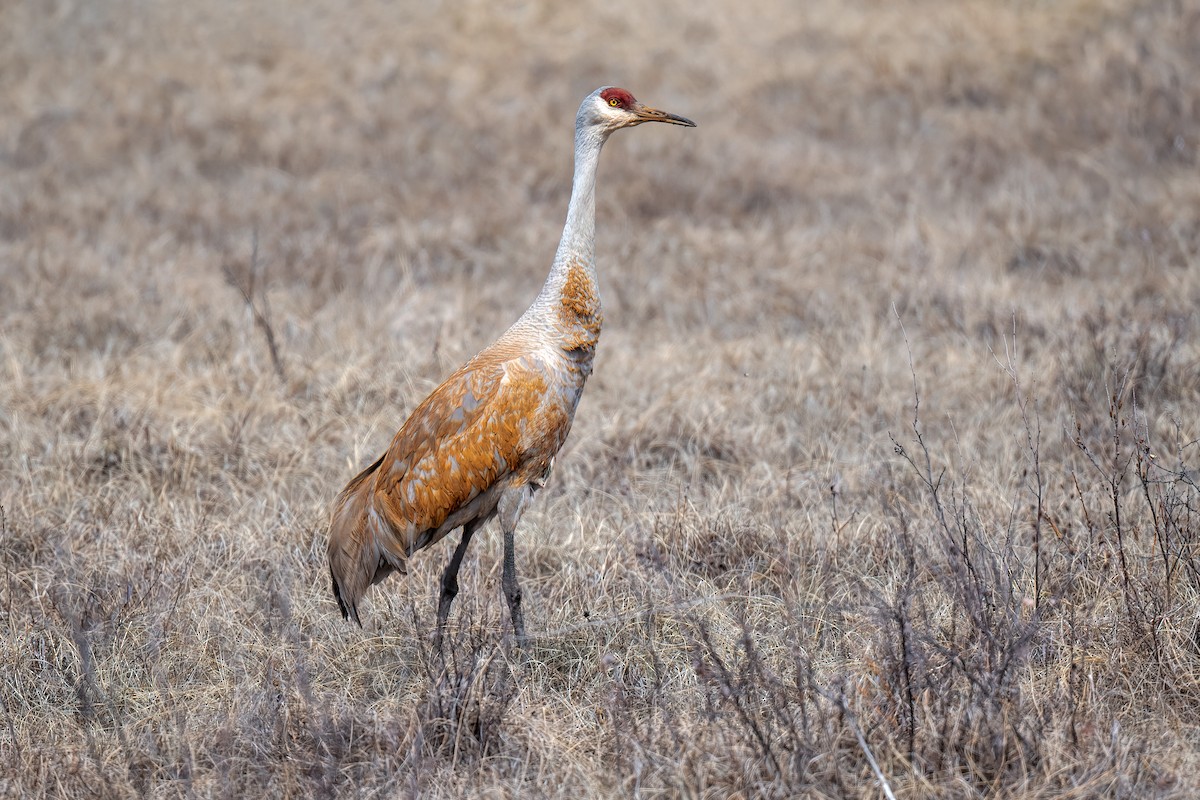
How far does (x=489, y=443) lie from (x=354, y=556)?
0.61m

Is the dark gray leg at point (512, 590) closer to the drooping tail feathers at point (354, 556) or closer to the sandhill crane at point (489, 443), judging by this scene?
the sandhill crane at point (489, 443)

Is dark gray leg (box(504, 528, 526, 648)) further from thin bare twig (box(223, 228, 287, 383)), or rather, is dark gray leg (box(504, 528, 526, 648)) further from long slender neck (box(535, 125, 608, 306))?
thin bare twig (box(223, 228, 287, 383))

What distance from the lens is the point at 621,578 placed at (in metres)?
4.37

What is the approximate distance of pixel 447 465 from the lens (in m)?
3.81

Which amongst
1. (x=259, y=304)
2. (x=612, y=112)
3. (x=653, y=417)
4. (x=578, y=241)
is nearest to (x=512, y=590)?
(x=578, y=241)

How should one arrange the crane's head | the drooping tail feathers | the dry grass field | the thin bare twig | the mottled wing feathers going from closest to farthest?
the dry grass field → the mottled wing feathers → the drooping tail feathers → the crane's head → the thin bare twig

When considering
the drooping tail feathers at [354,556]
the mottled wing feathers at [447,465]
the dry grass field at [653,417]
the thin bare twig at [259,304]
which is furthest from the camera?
the thin bare twig at [259,304]

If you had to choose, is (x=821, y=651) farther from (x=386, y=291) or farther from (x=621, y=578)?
(x=386, y=291)

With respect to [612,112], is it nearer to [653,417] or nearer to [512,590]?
[512,590]

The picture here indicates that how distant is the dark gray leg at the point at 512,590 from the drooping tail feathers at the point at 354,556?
392 millimetres

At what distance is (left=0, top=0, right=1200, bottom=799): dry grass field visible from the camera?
3229 millimetres

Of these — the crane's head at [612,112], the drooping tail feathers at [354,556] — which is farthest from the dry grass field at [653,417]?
the crane's head at [612,112]

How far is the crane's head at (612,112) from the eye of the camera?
4.12m

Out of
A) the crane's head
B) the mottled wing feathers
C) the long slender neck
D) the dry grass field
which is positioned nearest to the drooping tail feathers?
the mottled wing feathers
